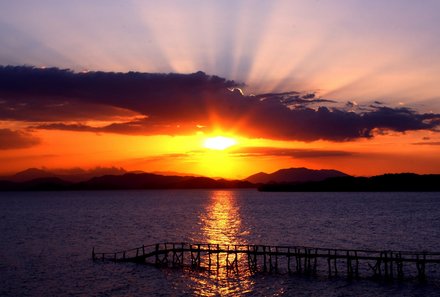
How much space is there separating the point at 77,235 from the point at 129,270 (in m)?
43.3

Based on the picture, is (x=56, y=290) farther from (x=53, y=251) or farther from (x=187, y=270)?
(x=53, y=251)

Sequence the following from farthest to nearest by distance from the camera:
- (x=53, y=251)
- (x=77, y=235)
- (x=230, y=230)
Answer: (x=230, y=230)
(x=77, y=235)
(x=53, y=251)

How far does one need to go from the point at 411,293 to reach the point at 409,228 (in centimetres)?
6698

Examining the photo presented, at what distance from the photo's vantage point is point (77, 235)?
97.6 meters

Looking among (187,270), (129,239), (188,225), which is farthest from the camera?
(188,225)

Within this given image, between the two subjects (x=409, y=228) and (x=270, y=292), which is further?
(x=409, y=228)

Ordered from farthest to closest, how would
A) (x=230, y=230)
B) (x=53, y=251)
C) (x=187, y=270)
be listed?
(x=230, y=230)
(x=53, y=251)
(x=187, y=270)

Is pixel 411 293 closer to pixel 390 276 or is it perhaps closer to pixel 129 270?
pixel 390 276

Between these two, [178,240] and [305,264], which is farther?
[178,240]

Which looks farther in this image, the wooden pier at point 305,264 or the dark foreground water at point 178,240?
the wooden pier at point 305,264

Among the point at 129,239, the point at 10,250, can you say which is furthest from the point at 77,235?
the point at 10,250

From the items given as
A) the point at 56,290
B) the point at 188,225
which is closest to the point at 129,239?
the point at 188,225

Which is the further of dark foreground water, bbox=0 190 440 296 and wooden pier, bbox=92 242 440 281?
wooden pier, bbox=92 242 440 281

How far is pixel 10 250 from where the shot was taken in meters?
77.8
